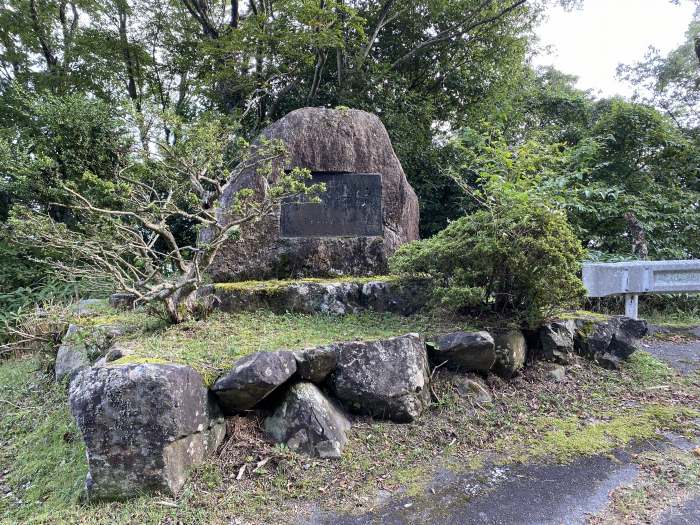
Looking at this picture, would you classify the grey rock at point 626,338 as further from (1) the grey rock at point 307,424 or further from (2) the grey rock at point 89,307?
(2) the grey rock at point 89,307

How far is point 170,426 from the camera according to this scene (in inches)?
101

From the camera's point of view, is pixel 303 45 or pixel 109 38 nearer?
pixel 303 45

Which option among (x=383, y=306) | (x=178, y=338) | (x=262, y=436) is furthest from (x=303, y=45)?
(x=262, y=436)

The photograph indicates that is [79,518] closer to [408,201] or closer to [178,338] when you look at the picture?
[178,338]

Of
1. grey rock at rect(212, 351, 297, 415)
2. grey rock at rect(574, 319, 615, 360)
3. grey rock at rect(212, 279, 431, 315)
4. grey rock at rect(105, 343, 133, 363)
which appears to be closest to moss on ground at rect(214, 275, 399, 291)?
grey rock at rect(212, 279, 431, 315)

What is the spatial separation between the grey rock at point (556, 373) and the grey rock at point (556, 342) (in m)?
0.11

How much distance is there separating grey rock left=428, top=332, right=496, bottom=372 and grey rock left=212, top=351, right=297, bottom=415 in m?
1.38

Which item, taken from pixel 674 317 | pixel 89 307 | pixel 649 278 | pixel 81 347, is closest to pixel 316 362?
pixel 81 347

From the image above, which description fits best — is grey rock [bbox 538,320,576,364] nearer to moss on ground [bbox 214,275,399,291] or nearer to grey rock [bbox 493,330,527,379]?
grey rock [bbox 493,330,527,379]

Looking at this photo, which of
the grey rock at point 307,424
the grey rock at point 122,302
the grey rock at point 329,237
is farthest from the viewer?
the grey rock at point 122,302

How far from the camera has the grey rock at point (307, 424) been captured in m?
2.91

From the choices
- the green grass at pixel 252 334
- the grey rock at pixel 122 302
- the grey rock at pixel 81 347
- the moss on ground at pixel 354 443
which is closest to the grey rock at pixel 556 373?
the moss on ground at pixel 354 443

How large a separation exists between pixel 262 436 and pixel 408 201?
4.10 metres

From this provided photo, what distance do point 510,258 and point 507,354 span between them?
0.90 metres
